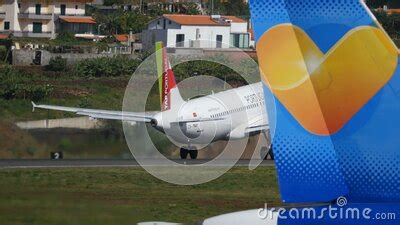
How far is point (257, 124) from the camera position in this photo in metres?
38.3

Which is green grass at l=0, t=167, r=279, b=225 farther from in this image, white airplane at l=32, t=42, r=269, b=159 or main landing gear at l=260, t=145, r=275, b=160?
white airplane at l=32, t=42, r=269, b=159

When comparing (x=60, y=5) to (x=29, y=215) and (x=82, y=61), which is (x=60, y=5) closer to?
(x=82, y=61)

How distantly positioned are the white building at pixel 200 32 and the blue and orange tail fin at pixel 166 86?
38392 millimetres

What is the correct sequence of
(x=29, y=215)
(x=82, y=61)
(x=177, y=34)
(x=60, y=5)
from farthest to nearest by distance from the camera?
1. (x=60, y=5)
2. (x=177, y=34)
3. (x=82, y=61)
4. (x=29, y=215)

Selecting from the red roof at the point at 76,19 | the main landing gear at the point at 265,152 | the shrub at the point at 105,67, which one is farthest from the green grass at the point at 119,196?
the red roof at the point at 76,19

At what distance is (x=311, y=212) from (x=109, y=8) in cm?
9862

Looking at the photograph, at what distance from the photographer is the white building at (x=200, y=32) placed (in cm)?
7875

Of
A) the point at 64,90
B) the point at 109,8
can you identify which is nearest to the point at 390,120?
the point at 64,90

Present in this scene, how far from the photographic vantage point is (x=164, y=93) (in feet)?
125

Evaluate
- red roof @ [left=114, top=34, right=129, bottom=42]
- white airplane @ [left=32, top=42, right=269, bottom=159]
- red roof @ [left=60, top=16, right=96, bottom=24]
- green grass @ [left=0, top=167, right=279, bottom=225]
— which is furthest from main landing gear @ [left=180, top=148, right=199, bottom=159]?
red roof @ [left=60, top=16, right=96, bottom=24]

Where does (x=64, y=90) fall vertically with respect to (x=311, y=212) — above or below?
below

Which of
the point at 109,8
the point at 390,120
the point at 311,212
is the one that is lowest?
the point at 109,8

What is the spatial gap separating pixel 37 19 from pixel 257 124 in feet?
187

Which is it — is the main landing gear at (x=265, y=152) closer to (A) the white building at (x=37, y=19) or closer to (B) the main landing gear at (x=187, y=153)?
(B) the main landing gear at (x=187, y=153)
